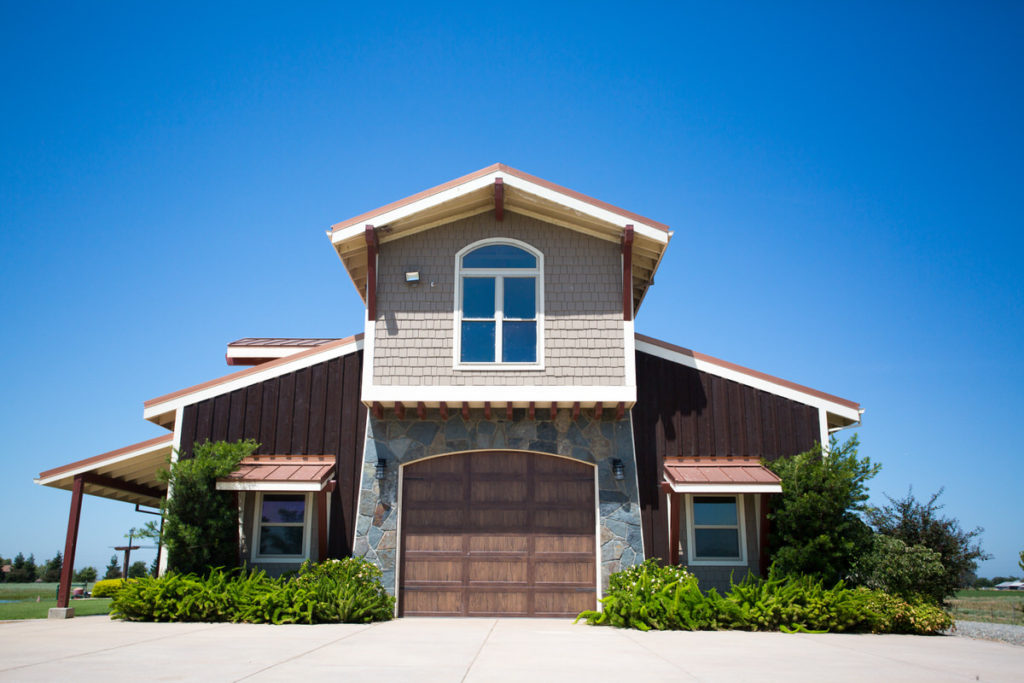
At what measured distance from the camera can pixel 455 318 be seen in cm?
1407

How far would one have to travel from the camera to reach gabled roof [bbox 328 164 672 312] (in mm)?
13930

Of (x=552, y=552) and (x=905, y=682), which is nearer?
(x=905, y=682)

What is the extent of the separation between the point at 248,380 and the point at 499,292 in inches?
194

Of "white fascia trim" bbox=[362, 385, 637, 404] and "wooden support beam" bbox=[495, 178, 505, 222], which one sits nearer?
"white fascia trim" bbox=[362, 385, 637, 404]

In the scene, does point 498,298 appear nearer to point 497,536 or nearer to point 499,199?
point 499,199

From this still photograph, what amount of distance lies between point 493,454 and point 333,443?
9.63 feet

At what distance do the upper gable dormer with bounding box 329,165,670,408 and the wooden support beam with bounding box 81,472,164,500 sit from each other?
5.77 m

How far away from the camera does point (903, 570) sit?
12.5 m

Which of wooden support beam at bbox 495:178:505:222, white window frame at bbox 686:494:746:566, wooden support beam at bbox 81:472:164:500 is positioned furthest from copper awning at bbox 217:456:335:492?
white window frame at bbox 686:494:746:566

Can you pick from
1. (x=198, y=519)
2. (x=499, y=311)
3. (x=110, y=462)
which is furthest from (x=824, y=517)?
(x=110, y=462)

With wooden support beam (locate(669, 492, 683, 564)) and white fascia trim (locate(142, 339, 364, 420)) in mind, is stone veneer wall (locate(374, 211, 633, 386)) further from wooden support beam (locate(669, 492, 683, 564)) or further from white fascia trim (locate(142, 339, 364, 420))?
wooden support beam (locate(669, 492, 683, 564))

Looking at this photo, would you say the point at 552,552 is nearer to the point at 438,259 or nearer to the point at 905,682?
the point at 438,259

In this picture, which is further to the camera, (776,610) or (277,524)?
(277,524)

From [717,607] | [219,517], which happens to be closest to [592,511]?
[717,607]
